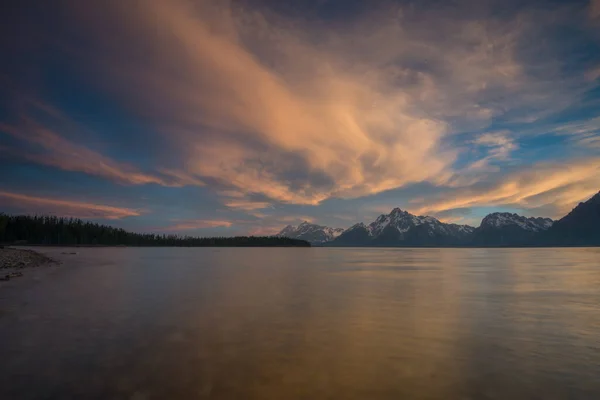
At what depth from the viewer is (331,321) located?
23.4m

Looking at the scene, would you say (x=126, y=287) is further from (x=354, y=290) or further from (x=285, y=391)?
(x=285, y=391)

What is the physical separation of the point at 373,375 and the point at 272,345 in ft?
19.0

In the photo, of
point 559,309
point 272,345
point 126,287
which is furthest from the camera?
point 126,287

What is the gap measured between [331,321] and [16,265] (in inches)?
2498

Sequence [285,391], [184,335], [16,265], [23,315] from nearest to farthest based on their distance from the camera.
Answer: [285,391] < [184,335] < [23,315] < [16,265]

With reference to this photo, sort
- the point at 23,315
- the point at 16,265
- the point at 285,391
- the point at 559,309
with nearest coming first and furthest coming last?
the point at 285,391 < the point at 23,315 < the point at 559,309 < the point at 16,265

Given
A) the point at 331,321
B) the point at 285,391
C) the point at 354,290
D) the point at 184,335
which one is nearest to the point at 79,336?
the point at 184,335

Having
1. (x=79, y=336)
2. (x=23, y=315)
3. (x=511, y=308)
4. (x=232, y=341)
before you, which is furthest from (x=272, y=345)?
(x=511, y=308)

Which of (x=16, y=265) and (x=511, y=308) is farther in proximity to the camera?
(x=16, y=265)

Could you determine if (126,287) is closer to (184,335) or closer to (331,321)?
(184,335)

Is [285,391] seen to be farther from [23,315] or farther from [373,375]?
[23,315]

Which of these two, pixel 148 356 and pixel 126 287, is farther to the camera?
pixel 126 287

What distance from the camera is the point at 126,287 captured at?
3978 cm

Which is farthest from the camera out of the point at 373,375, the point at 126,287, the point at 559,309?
the point at 126,287
